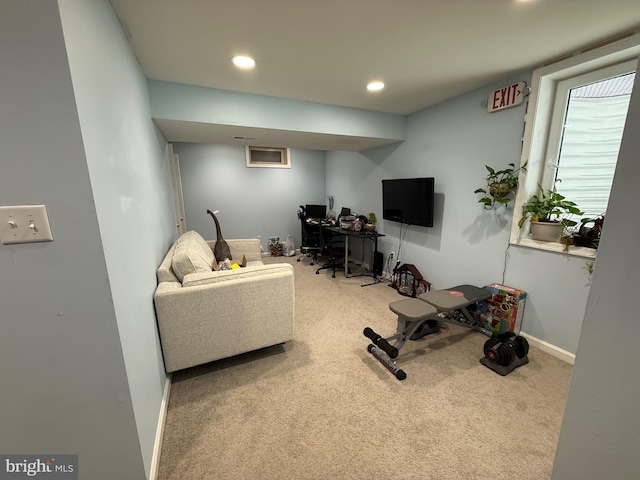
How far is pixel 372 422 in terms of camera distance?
1.51m

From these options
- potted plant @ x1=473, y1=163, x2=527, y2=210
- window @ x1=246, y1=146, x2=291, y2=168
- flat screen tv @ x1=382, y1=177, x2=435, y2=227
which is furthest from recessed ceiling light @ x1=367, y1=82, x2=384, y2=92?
window @ x1=246, y1=146, x2=291, y2=168

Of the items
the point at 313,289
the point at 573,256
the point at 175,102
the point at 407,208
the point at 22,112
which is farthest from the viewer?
the point at 313,289

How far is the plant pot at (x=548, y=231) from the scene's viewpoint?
2.11 meters

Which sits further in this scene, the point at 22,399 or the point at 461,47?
the point at 461,47

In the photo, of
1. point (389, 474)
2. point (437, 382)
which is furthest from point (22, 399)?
point (437, 382)

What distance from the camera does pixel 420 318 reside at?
1.95m

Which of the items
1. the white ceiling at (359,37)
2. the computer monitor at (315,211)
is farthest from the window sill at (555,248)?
the computer monitor at (315,211)

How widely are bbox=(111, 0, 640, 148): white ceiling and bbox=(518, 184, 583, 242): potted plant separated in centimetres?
109

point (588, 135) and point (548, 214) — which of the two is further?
point (548, 214)

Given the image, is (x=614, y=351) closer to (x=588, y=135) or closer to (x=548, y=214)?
(x=548, y=214)

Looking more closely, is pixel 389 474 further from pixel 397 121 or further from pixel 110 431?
pixel 397 121

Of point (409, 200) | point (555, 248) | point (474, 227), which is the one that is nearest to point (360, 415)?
point (555, 248)

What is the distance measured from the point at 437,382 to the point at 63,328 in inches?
85.4

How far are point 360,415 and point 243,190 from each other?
456cm
